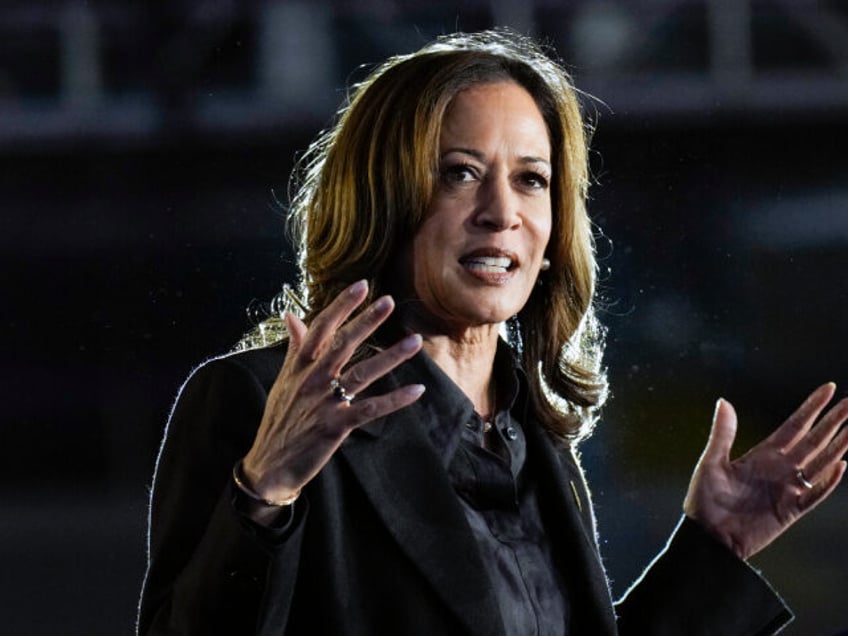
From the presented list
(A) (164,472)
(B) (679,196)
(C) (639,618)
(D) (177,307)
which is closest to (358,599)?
(A) (164,472)

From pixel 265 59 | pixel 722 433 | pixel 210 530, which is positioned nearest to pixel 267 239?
pixel 265 59

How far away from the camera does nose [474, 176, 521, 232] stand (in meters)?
1.37

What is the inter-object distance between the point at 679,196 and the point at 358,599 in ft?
4.14

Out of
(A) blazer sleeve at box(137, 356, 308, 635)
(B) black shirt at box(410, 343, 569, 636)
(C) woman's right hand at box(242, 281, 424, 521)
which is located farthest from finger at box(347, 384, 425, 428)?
(B) black shirt at box(410, 343, 569, 636)

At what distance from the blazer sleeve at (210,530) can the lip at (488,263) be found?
0.25 meters

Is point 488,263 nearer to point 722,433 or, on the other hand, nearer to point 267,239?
point 722,433

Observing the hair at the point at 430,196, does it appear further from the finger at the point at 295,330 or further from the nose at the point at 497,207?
the finger at the point at 295,330

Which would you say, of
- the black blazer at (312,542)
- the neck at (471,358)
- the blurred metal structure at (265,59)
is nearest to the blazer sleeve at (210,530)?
the black blazer at (312,542)

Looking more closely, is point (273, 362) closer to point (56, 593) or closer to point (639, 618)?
point (639, 618)

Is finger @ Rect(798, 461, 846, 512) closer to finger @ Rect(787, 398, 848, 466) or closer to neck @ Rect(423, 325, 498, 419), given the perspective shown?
finger @ Rect(787, 398, 848, 466)

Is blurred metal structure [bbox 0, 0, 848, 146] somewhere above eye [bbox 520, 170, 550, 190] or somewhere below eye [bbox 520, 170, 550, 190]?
above

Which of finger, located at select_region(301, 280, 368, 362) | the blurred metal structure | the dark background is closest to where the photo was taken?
finger, located at select_region(301, 280, 368, 362)

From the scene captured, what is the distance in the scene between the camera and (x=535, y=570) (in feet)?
4.41

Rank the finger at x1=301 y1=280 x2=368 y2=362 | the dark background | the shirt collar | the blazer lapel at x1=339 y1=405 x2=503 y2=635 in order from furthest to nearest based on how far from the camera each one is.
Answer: the dark background
the shirt collar
the blazer lapel at x1=339 y1=405 x2=503 y2=635
the finger at x1=301 y1=280 x2=368 y2=362
